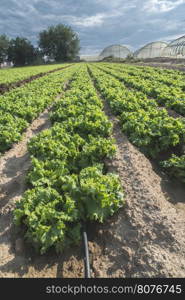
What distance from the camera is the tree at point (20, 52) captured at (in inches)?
3255

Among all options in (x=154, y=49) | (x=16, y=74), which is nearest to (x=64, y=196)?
(x=16, y=74)

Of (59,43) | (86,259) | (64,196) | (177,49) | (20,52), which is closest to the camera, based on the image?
(86,259)

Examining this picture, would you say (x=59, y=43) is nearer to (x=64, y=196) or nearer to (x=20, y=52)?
(x=20, y=52)

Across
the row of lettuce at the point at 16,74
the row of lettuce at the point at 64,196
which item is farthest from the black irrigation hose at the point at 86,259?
the row of lettuce at the point at 16,74

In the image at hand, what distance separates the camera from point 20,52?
8281 centimetres

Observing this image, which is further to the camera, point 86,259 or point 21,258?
point 21,258

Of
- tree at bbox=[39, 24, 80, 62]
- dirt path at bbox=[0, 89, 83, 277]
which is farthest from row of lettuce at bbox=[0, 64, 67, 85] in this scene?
tree at bbox=[39, 24, 80, 62]

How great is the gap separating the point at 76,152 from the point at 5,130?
2953mm

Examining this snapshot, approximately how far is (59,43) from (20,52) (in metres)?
19.2

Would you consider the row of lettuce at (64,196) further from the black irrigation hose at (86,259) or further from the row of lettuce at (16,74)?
the row of lettuce at (16,74)

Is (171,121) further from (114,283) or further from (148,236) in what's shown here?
(114,283)

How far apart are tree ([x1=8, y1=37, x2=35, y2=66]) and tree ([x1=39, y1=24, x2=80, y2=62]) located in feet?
29.2

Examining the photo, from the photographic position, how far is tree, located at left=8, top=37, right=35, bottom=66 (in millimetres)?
82688

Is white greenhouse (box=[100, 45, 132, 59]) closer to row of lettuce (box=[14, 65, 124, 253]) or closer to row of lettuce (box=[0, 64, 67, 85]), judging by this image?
row of lettuce (box=[0, 64, 67, 85])
